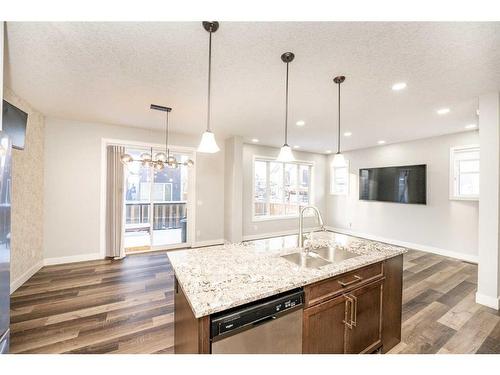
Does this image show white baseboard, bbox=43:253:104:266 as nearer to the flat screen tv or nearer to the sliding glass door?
the sliding glass door

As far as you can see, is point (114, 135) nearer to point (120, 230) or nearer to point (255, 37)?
point (120, 230)

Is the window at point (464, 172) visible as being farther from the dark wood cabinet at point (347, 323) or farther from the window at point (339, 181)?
the dark wood cabinet at point (347, 323)

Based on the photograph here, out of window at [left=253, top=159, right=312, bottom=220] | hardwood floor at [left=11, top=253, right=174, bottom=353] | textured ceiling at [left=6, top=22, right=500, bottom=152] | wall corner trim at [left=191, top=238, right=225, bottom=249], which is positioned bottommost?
hardwood floor at [left=11, top=253, right=174, bottom=353]

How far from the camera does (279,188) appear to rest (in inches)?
245

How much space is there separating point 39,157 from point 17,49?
2247 mm

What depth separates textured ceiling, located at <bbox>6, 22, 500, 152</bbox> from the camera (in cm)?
153

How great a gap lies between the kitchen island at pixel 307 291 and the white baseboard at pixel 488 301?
66.5 inches

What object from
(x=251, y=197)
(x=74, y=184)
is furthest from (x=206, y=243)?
(x=74, y=184)

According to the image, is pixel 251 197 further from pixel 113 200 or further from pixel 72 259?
pixel 72 259

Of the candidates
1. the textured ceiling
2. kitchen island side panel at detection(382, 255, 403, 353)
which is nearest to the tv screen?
the textured ceiling

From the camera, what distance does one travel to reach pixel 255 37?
1.59m

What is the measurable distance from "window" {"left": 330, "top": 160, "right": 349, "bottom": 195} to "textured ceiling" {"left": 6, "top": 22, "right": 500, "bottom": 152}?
313 centimetres

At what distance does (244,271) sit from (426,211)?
17.4ft
